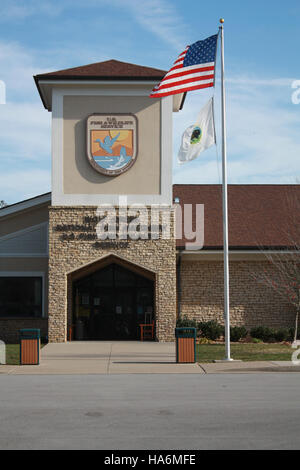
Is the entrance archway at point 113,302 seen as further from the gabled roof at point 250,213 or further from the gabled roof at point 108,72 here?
the gabled roof at point 108,72

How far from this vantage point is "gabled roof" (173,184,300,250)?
1141 inches

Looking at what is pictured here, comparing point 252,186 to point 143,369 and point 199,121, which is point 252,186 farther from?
point 143,369

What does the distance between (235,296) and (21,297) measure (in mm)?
9628

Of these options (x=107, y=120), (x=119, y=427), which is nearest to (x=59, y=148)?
(x=107, y=120)

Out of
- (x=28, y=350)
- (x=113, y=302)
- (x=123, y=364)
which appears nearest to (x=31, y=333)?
(x=28, y=350)

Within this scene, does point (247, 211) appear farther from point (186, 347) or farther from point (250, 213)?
point (186, 347)

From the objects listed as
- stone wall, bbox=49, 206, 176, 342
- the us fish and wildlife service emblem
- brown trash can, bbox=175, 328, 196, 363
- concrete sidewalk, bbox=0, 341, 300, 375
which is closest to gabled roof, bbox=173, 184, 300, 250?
stone wall, bbox=49, 206, 176, 342

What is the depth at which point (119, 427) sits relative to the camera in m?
9.70

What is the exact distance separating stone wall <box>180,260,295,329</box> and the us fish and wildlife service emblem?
5.43m

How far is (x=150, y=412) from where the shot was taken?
11062mm

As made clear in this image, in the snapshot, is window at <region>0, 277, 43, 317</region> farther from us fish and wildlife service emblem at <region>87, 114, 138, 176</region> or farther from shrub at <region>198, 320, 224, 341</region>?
shrub at <region>198, 320, 224, 341</region>

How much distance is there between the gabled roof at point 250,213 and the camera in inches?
1141

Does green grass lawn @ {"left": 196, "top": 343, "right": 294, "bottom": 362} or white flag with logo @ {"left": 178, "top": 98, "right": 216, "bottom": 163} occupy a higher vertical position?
white flag with logo @ {"left": 178, "top": 98, "right": 216, "bottom": 163}

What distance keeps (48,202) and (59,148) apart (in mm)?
3920
